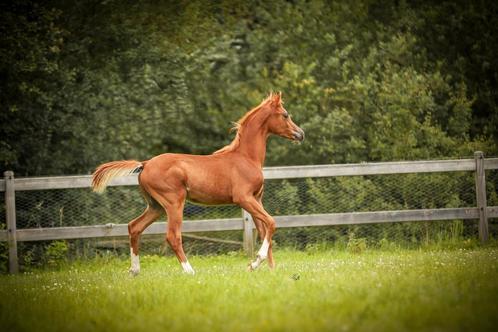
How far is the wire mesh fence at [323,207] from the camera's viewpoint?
1234 cm

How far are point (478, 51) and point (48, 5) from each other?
1000 centimetres

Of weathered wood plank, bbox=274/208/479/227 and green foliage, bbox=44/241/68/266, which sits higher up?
weathered wood plank, bbox=274/208/479/227

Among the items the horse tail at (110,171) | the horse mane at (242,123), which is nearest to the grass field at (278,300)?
the horse tail at (110,171)

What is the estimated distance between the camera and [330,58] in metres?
16.9

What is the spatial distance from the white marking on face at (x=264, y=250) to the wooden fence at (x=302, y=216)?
8.20 feet

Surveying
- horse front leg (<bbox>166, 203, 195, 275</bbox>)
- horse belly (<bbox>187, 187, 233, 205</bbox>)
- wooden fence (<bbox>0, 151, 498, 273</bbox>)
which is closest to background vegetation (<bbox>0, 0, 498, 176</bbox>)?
wooden fence (<bbox>0, 151, 498, 273</bbox>)

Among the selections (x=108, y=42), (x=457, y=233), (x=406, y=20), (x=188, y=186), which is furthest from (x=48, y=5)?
(x=457, y=233)

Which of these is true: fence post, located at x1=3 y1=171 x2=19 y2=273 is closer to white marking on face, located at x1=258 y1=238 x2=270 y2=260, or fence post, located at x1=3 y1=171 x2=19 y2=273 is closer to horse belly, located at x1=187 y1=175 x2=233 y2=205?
horse belly, located at x1=187 y1=175 x2=233 y2=205

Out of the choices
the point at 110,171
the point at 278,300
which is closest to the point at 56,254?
the point at 110,171

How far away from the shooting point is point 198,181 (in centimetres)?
909

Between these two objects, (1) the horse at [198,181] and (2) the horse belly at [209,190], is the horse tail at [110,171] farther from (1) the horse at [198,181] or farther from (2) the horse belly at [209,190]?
(2) the horse belly at [209,190]

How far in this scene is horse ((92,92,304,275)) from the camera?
8922mm

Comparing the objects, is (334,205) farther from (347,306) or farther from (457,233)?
(347,306)

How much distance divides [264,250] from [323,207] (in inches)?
174
